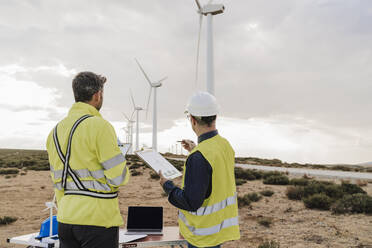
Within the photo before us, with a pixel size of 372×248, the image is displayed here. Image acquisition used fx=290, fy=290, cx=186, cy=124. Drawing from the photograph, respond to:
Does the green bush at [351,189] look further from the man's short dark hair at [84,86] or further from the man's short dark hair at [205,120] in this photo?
the man's short dark hair at [84,86]

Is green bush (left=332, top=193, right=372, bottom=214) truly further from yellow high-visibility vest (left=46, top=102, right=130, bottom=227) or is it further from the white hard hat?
yellow high-visibility vest (left=46, top=102, right=130, bottom=227)

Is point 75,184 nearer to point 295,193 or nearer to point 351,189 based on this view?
point 295,193

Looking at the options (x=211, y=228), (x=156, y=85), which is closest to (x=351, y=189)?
(x=211, y=228)

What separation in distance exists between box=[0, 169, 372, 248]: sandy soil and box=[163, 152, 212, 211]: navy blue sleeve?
5.10 m

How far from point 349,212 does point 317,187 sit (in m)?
3.07

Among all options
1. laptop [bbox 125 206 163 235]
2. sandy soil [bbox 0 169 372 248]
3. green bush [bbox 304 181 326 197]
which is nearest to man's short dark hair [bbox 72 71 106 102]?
laptop [bbox 125 206 163 235]

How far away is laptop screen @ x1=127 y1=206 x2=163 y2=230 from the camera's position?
3658 millimetres

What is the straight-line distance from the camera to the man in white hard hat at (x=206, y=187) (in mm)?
2111

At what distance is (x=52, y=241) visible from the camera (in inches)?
127

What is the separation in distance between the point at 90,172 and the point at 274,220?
7.79 m

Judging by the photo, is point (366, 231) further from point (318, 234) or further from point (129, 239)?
point (129, 239)

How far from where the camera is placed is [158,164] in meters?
2.83

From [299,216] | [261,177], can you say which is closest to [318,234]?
[299,216]

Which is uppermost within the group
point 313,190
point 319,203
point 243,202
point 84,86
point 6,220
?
point 84,86
